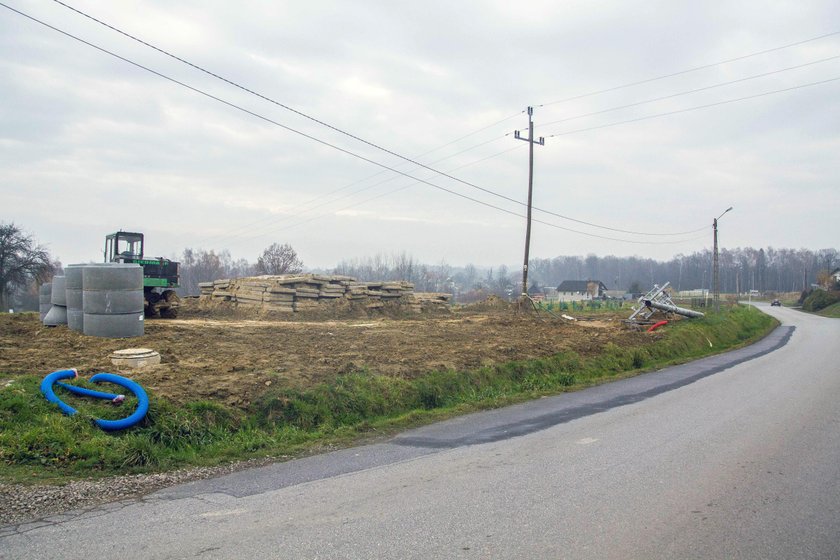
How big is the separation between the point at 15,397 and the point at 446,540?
20.9ft

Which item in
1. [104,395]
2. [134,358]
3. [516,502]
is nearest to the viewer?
[516,502]

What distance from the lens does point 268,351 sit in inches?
539

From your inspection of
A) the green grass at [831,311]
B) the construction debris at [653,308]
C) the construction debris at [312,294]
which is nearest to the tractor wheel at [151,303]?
the construction debris at [312,294]

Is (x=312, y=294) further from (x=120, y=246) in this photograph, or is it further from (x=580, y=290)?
(x=580, y=290)

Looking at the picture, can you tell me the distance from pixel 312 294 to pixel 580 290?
81654 millimetres

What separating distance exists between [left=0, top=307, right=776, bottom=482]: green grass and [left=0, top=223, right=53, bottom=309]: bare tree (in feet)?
144

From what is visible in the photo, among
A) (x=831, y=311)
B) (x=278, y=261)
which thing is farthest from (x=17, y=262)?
(x=831, y=311)

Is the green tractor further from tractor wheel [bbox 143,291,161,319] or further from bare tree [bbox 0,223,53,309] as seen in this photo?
bare tree [bbox 0,223,53,309]

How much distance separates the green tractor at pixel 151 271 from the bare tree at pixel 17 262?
2935 cm

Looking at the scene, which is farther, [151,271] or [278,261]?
[278,261]

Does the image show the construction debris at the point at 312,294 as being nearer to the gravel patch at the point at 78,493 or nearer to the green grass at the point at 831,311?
the gravel patch at the point at 78,493

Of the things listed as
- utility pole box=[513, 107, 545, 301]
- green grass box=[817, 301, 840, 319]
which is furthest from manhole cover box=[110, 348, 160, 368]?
green grass box=[817, 301, 840, 319]

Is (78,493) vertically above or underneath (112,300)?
underneath

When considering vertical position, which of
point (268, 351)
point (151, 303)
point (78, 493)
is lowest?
point (78, 493)
